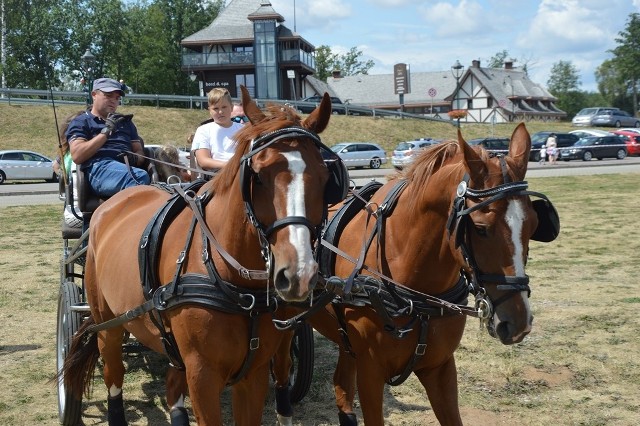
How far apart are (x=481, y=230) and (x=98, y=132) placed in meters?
3.37

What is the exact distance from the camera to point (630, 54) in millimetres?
86125

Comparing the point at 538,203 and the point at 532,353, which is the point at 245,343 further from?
the point at 532,353

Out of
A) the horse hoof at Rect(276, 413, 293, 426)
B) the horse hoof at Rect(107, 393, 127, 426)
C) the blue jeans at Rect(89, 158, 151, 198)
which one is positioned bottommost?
the horse hoof at Rect(276, 413, 293, 426)

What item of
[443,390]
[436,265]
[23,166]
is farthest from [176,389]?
[23,166]

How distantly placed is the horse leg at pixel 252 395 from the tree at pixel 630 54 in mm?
91045

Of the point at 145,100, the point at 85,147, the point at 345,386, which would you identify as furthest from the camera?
the point at 145,100

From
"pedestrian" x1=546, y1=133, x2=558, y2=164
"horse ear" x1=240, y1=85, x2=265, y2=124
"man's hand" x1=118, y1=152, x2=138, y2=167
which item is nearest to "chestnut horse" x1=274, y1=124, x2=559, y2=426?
"horse ear" x1=240, y1=85, x2=265, y2=124

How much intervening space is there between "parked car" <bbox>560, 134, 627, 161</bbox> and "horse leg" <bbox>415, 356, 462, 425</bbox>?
3937 cm

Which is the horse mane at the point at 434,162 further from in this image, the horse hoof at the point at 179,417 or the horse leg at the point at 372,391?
the horse hoof at the point at 179,417

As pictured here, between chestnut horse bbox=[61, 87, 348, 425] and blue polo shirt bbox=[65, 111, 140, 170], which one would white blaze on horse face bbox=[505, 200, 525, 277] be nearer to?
chestnut horse bbox=[61, 87, 348, 425]

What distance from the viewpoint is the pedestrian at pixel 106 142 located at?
553cm

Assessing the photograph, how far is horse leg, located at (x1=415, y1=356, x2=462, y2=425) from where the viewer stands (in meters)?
4.11

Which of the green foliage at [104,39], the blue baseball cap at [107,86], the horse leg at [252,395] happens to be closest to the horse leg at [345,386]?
the horse leg at [252,395]

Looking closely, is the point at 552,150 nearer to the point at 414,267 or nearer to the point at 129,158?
the point at 129,158
